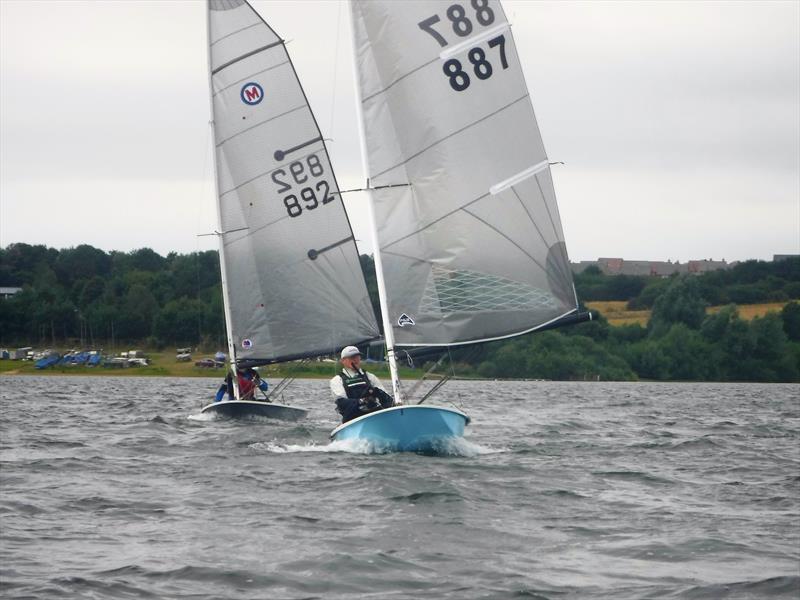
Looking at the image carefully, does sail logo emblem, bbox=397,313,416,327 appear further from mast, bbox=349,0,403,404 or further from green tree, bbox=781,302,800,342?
green tree, bbox=781,302,800,342

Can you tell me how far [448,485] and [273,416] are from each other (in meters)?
11.5

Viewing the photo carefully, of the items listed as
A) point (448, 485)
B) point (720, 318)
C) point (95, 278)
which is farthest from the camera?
point (95, 278)

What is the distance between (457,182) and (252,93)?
35.3 feet

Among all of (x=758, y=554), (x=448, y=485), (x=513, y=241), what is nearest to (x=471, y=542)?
(x=758, y=554)

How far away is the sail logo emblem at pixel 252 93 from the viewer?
2661 centimetres

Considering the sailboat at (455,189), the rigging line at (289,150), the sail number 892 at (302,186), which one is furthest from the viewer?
the rigging line at (289,150)

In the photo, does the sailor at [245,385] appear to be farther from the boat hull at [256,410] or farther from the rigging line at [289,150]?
the rigging line at [289,150]

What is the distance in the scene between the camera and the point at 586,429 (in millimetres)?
24656

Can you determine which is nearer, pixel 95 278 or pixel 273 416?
pixel 273 416

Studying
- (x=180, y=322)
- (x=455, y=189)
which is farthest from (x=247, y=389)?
(x=180, y=322)

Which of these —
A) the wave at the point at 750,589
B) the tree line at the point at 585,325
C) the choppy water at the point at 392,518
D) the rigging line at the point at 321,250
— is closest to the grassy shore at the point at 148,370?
the tree line at the point at 585,325

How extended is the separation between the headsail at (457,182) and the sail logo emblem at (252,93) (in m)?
9.82

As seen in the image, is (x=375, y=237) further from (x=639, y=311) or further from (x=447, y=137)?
A: (x=639, y=311)

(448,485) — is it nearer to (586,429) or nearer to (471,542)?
(471,542)
